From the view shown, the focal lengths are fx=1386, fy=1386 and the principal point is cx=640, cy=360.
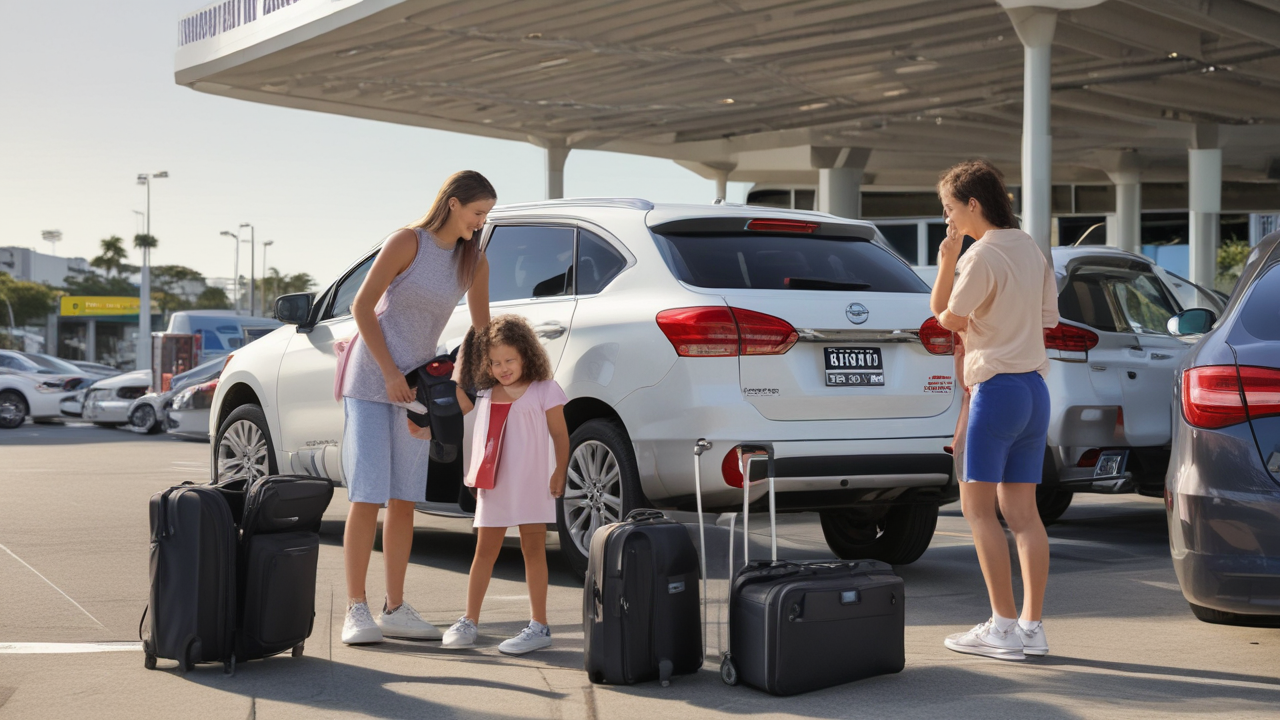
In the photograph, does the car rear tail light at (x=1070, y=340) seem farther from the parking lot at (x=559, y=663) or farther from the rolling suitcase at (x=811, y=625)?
the rolling suitcase at (x=811, y=625)

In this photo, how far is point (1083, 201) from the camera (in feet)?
163

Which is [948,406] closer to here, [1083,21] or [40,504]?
[40,504]

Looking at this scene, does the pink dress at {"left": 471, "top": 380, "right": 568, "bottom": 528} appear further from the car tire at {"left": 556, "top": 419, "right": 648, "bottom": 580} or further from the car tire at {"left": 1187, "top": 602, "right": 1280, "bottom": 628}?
the car tire at {"left": 1187, "top": 602, "right": 1280, "bottom": 628}

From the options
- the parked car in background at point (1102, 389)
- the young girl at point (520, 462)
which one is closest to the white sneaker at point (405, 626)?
the young girl at point (520, 462)

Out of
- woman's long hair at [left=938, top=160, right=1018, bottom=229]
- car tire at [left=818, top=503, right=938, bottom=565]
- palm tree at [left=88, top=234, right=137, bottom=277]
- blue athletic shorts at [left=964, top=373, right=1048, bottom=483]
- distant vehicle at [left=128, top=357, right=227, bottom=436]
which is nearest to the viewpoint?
blue athletic shorts at [left=964, top=373, right=1048, bottom=483]

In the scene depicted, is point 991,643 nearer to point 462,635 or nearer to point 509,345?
point 462,635

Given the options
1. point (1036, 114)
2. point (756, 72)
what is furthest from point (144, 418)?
point (1036, 114)

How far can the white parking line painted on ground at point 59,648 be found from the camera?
528 centimetres


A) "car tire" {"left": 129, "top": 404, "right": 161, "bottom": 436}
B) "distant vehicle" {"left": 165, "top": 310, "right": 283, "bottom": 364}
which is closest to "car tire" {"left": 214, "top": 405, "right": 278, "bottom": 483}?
"car tire" {"left": 129, "top": 404, "right": 161, "bottom": 436}

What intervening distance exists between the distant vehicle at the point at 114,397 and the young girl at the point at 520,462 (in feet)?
61.0

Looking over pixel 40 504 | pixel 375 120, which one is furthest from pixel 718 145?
pixel 40 504

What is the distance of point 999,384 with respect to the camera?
16.7ft

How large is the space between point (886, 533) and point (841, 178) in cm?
3279

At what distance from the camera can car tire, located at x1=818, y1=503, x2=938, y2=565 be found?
726 centimetres
